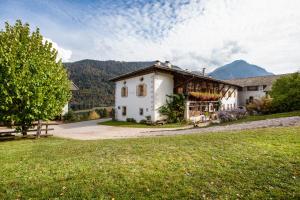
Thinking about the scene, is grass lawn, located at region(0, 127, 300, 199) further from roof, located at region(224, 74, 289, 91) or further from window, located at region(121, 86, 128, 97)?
roof, located at region(224, 74, 289, 91)

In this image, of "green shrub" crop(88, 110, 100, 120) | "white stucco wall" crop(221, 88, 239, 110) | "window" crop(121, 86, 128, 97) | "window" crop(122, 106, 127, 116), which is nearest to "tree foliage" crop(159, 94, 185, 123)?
"window" crop(122, 106, 127, 116)

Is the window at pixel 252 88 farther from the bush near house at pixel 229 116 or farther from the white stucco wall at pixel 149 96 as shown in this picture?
the white stucco wall at pixel 149 96

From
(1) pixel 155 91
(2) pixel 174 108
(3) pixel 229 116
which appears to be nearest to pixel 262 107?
(3) pixel 229 116

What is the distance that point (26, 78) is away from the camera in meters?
14.6

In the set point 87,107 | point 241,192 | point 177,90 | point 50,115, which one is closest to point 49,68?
point 50,115

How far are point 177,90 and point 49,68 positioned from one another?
57.9ft

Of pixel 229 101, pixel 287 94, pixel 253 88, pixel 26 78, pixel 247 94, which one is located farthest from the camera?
pixel 247 94

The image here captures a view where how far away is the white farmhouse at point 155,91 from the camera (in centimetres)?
2775

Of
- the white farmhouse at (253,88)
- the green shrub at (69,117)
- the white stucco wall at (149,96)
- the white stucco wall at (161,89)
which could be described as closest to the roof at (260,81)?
the white farmhouse at (253,88)

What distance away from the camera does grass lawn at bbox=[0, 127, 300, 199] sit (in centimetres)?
563

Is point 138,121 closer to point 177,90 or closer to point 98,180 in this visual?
point 177,90

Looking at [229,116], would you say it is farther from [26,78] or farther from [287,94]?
[26,78]

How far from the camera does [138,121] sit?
29328 mm

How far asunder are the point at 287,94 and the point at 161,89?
15.5 m
